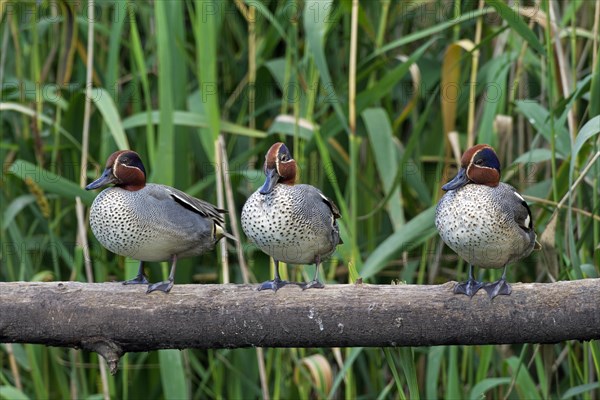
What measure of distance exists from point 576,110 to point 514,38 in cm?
29

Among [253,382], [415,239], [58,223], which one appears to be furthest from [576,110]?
[58,223]

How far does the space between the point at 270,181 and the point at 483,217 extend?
47cm

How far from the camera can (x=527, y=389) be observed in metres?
2.53

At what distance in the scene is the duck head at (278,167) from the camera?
2113mm


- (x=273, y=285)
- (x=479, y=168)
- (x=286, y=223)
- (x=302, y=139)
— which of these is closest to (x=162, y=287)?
(x=273, y=285)

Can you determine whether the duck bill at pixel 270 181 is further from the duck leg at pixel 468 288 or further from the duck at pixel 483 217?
the duck leg at pixel 468 288

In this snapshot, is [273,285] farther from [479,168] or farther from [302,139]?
[302,139]

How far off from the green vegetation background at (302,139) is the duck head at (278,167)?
46 cm

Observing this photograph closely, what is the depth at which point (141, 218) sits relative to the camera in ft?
6.84

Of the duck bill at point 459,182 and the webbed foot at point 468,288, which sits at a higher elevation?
the duck bill at point 459,182

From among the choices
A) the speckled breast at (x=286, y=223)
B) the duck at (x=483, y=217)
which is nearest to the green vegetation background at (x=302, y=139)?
the duck at (x=483, y=217)

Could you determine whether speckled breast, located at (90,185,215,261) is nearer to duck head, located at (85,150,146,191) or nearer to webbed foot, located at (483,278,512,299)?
duck head, located at (85,150,146,191)

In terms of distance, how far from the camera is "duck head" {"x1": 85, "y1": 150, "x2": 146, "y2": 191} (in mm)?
2143

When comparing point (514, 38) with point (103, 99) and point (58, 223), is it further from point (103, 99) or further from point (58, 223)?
point (58, 223)
